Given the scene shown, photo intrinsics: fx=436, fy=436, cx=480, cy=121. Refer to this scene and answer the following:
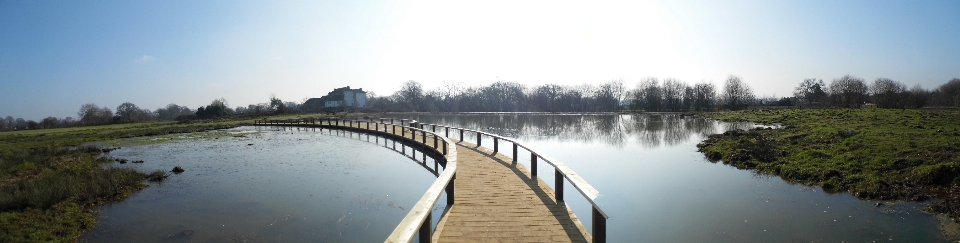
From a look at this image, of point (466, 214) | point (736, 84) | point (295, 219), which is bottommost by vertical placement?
point (295, 219)

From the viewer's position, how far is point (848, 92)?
56.2m

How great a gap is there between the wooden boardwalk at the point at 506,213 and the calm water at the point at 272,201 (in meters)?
1.30

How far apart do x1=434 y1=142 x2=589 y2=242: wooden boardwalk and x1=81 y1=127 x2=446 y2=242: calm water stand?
1.25 m

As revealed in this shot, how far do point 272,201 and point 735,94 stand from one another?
238 ft

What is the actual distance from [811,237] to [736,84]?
7071cm

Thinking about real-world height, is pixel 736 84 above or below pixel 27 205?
above

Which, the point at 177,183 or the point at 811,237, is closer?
the point at 811,237

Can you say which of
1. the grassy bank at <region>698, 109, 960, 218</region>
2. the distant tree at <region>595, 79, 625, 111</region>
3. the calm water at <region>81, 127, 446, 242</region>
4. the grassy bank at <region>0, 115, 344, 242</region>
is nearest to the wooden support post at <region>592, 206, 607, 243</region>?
the calm water at <region>81, 127, 446, 242</region>

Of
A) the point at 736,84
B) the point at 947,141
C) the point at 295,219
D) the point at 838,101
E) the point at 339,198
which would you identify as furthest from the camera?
the point at 736,84

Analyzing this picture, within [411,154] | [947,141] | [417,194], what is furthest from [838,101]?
[417,194]

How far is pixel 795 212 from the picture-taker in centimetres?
798

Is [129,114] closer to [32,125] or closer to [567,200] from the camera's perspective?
[32,125]

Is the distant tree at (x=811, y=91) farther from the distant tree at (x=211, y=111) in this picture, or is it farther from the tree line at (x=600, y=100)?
the distant tree at (x=211, y=111)

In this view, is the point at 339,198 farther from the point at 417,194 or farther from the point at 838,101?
the point at 838,101
